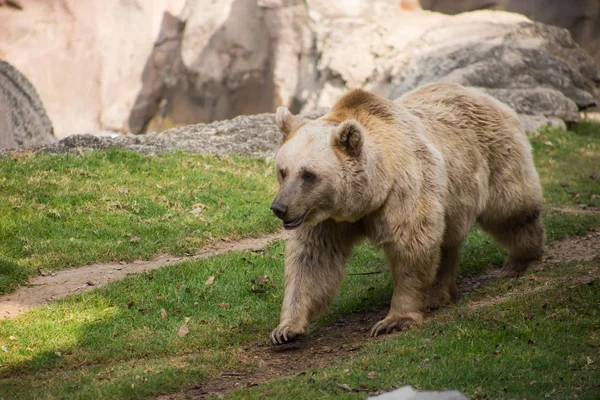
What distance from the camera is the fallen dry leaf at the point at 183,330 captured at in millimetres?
6801

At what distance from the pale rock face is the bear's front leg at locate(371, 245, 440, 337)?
18.8 m

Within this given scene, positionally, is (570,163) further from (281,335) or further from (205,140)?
(281,335)

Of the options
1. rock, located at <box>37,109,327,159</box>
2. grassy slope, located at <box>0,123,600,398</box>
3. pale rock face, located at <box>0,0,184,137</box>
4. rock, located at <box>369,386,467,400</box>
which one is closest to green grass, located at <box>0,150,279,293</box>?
rock, located at <box>37,109,327,159</box>

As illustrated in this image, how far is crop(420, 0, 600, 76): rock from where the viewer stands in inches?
902

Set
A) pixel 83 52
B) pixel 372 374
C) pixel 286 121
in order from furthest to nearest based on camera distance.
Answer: pixel 83 52 → pixel 286 121 → pixel 372 374

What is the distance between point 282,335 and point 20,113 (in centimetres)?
1008

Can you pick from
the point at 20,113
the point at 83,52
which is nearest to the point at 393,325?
the point at 20,113

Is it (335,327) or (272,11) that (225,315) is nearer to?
(335,327)

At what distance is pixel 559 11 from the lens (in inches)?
916

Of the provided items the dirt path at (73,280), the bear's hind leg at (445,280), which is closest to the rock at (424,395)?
the bear's hind leg at (445,280)

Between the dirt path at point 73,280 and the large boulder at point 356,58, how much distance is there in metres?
9.23

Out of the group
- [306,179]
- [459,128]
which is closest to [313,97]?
[459,128]

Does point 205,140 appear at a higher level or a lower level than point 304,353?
higher

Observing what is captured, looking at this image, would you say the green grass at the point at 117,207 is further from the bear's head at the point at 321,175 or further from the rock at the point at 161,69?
the rock at the point at 161,69
